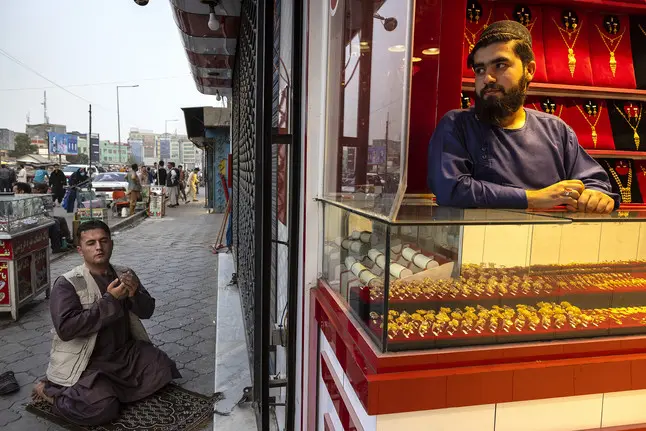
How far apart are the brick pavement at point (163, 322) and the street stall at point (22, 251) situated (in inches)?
9.3

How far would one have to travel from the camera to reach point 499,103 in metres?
1.61

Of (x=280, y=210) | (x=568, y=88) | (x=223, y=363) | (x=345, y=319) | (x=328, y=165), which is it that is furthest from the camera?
(x=223, y=363)

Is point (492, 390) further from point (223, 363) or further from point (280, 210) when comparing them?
point (223, 363)

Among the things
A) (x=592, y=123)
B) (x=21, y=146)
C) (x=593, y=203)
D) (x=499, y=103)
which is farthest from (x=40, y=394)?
(x=21, y=146)

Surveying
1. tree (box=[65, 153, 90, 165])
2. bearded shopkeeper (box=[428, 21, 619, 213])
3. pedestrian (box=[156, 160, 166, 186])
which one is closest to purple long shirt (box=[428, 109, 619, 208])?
bearded shopkeeper (box=[428, 21, 619, 213])

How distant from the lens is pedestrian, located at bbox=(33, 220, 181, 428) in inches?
112

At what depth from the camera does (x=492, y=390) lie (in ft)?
3.77

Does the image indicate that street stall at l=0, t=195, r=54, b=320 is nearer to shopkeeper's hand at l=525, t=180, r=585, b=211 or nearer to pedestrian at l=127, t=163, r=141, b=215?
shopkeeper's hand at l=525, t=180, r=585, b=211

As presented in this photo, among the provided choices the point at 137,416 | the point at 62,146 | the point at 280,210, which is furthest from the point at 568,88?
the point at 62,146

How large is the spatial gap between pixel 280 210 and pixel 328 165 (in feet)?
3.34

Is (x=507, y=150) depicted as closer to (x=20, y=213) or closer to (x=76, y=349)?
(x=76, y=349)

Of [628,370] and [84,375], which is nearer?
[628,370]

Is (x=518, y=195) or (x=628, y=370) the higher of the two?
(x=518, y=195)

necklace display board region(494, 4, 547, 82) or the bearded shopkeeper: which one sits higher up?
necklace display board region(494, 4, 547, 82)
